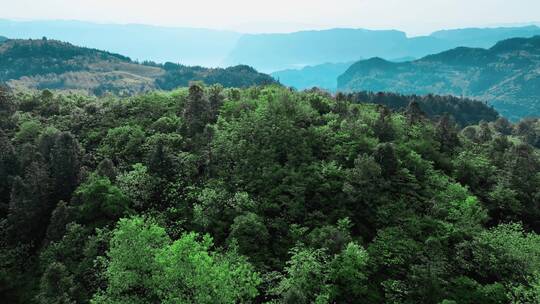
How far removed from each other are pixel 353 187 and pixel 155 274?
101ft

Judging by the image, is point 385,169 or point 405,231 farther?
point 385,169

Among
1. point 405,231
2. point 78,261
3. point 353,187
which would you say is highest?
point 353,187

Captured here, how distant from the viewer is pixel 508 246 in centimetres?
5150

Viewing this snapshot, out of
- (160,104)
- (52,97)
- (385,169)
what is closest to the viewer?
(385,169)

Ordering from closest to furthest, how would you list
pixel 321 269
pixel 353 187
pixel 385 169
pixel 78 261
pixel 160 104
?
pixel 321 269 → pixel 78 261 → pixel 353 187 → pixel 385 169 → pixel 160 104

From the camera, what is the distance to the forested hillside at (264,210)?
43969mm

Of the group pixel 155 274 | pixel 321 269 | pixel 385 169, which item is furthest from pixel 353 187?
pixel 155 274

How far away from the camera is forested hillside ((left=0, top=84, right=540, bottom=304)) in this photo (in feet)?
144

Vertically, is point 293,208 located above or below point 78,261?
above

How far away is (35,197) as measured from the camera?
2511 inches

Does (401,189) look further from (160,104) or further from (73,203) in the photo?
(160,104)

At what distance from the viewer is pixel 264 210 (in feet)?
196

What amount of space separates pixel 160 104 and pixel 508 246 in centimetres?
7061

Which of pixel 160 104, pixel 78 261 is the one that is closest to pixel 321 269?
pixel 78 261
